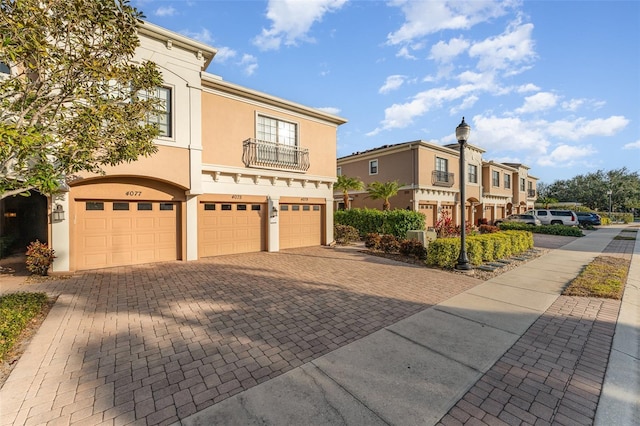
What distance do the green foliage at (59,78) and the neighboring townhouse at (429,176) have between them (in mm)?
18872

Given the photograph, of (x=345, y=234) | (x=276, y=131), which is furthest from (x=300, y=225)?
(x=276, y=131)

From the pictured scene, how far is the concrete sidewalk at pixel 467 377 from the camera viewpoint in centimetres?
284

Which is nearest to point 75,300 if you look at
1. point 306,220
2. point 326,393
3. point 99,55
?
point 99,55

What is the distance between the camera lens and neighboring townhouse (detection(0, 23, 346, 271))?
9.01 metres

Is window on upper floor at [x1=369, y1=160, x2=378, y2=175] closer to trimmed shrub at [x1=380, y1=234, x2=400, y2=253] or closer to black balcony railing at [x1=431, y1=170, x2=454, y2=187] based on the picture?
black balcony railing at [x1=431, y1=170, x2=454, y2=187]

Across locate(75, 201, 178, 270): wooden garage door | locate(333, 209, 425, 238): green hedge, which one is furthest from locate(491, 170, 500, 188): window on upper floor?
locate(75, 201, 178, 270): wooden garage door

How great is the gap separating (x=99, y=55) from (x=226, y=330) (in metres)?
5.67

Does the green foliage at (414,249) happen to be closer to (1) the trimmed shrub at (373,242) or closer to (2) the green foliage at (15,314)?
(1) the trimmed shrub at (373,242)

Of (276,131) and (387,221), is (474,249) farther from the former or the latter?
(276,131)

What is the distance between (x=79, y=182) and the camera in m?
8.56

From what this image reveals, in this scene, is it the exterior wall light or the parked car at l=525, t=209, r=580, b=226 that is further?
the parked car at l=525, t=209, r=580, b=226

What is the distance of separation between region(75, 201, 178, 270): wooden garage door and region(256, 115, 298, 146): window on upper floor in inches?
195

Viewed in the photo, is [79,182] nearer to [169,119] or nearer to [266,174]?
[169,119]

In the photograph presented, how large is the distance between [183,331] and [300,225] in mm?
9830
